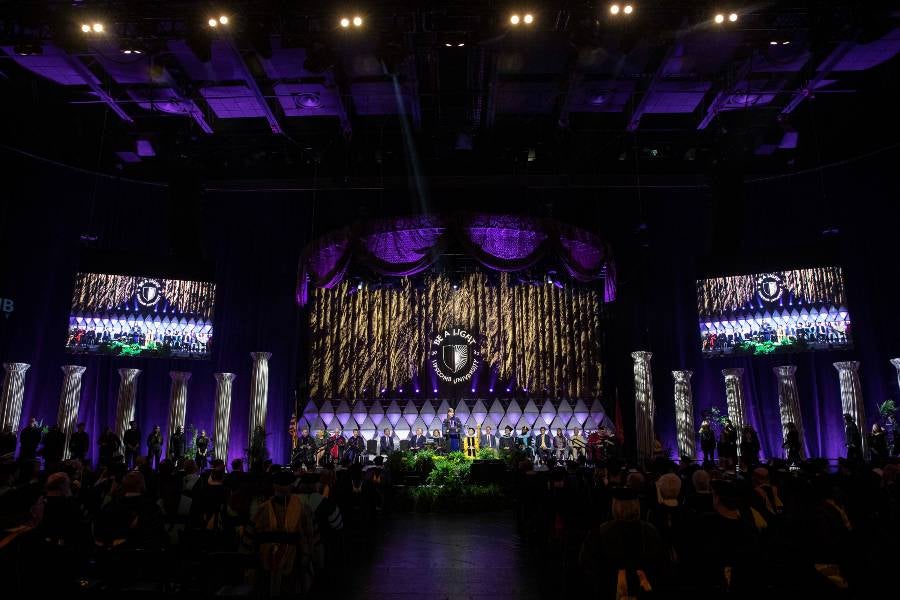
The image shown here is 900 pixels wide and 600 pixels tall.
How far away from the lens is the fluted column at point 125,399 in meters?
15.0

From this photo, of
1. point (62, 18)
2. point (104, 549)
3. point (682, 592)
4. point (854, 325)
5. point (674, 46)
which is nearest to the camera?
point (682, 592)

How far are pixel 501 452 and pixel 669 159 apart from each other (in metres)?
8.87

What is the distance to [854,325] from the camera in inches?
586

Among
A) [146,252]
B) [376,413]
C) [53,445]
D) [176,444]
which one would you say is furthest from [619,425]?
[146,252]

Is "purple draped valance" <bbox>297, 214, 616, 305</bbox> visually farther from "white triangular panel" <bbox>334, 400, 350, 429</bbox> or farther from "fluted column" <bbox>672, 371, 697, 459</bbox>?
"white triangular panel" <bbox>334, 400, 350, 429</bbox>

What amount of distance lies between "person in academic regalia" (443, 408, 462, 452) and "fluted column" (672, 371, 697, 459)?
5820 mm

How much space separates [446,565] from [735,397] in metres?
11.4

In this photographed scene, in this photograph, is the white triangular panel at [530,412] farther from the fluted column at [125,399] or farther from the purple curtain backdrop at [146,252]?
the fluted column at [125,399]

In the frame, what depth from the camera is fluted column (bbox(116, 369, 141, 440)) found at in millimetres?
14977

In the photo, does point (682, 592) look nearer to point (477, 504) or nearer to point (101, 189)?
point (477, 504)

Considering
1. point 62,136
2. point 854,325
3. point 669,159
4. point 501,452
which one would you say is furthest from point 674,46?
point 62,136

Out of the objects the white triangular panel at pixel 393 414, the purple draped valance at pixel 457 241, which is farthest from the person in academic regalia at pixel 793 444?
the white triangular panel at pixel 393 414

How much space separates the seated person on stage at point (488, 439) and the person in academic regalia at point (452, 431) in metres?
0.77

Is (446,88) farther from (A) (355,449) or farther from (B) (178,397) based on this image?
(B) (178,397)
